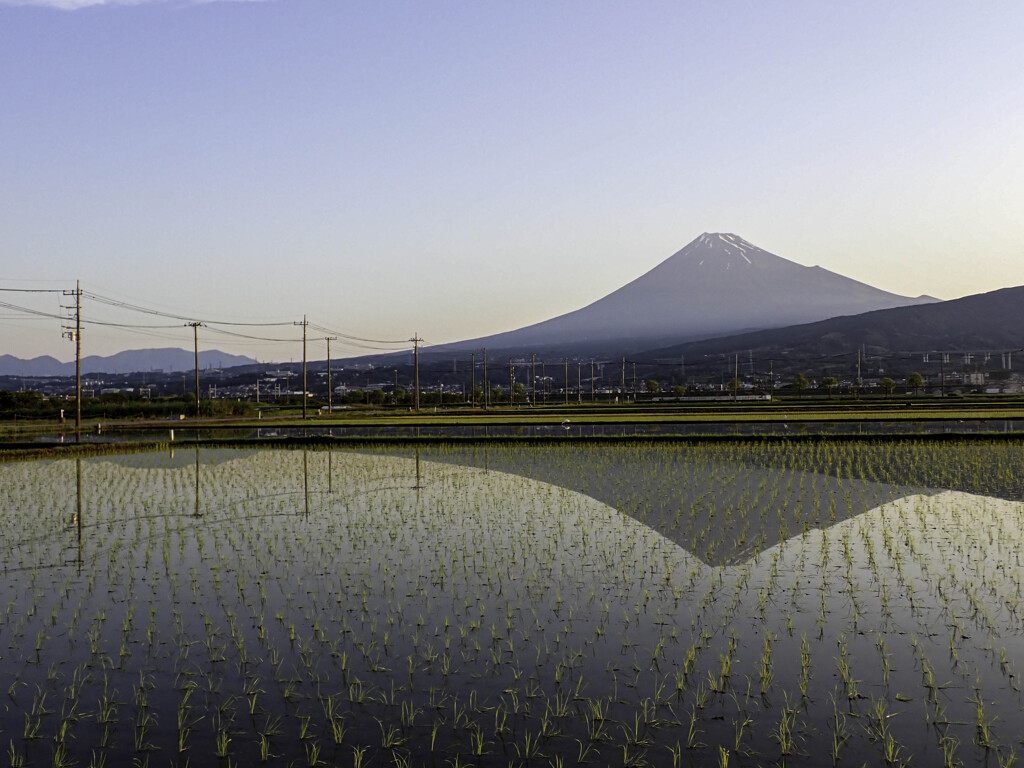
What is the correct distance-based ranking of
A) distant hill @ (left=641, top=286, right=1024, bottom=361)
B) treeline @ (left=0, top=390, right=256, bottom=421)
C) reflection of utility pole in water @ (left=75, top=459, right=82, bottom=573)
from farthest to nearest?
distant hill @ (left=641, top=286, right=1024, bottom=361), treeline @ (left=0, top=390, right=256, bottom=421), reflection of utility pole in water @ (left=75, top=459, right=82, bottom=573)

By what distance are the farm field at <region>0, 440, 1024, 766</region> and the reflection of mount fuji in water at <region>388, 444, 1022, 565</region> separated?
0.36 feet

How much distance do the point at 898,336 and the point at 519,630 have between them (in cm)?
19714

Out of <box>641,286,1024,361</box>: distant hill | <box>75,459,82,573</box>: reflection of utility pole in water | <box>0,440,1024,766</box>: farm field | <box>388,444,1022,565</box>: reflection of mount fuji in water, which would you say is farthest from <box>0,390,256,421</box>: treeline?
<box>641,286,1024,361</box>: distant hill

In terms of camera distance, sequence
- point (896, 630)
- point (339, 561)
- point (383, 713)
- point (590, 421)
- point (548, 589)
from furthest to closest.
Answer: point (590, 421) < point (339, 561) < point (548, 589) < point (896, 630) < point (383, 713)

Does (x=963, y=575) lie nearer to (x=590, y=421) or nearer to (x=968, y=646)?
(x=968, y=646)

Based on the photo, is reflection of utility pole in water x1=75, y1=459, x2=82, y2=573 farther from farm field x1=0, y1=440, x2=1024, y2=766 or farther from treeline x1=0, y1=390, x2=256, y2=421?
treeline x1=0, y1=390, x2=256, y2=421

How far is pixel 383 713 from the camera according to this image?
217 inches

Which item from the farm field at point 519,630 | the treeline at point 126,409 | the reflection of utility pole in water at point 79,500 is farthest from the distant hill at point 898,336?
the farm field at point 519,630

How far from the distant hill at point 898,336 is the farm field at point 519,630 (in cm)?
16883

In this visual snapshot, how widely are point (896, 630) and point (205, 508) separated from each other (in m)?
11.1

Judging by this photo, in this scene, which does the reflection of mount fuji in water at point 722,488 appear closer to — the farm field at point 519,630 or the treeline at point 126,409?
the farm field at point 519,630

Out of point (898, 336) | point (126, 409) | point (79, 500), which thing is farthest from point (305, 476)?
point (898, 336)

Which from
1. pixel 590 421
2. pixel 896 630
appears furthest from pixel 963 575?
pixel 590 421

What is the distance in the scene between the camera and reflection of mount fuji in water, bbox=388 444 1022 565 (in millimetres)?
11398
